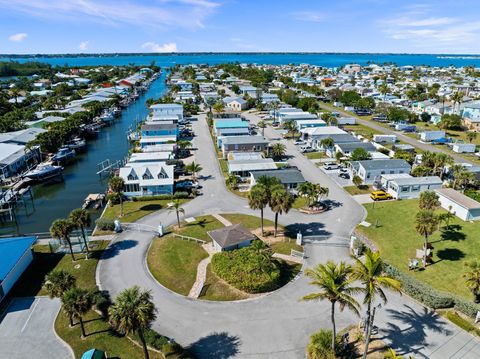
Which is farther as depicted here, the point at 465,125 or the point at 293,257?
the point at 465,125

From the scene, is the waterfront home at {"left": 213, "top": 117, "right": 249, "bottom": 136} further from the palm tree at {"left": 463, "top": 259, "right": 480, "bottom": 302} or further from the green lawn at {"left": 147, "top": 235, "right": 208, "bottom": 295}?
the palm tree at {"left": 463, "top": 259, "right": 480, "bottom": 302}

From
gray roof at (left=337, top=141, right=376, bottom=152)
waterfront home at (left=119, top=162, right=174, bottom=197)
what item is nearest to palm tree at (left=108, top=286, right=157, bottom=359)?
waterfront home at (left=119, top=162, right=174, bottom=197)

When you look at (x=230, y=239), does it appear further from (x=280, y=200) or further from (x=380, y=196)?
(x=380, y=196)

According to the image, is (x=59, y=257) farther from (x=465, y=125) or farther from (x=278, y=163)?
(x=465, y=125)

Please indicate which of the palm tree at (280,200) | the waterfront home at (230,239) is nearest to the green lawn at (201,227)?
the waterfront home at (230,239)

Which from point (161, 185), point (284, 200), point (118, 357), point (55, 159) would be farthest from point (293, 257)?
point (55, 159)

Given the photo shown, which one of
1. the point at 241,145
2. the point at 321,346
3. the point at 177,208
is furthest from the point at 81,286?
the point at 241,145
